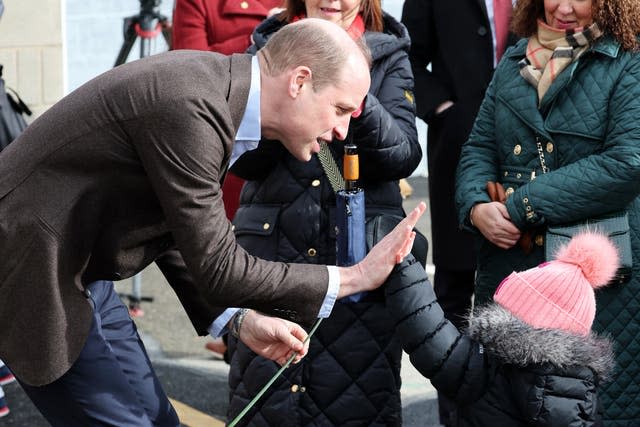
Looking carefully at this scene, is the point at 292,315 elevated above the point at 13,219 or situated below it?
below

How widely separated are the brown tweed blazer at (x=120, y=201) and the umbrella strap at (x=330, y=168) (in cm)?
68

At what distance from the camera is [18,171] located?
268 centimetres

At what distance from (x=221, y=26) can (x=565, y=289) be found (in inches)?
90.1

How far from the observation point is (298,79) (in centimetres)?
271

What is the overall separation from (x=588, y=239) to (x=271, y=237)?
1003mm

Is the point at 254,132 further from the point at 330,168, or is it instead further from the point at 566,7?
the point at 566,7

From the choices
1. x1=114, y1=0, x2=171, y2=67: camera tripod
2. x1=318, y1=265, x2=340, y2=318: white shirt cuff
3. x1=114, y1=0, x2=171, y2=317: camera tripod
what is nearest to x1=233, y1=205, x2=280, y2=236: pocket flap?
x1=318, y1=265, x2=340, y2=318: white shirt cuff

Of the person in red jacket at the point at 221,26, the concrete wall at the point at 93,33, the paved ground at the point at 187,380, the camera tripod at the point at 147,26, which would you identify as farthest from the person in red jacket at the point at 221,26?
the concrete wall at the point at 93,33

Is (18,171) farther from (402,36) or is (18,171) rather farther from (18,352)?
(402,36)

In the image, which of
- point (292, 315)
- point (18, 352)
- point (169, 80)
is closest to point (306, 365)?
point (292, 315)

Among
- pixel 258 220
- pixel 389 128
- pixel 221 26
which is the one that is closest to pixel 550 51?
pixel 389 128

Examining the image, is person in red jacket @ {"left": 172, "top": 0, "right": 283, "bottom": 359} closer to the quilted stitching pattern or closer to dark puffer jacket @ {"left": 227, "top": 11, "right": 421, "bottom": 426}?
dark puffer jacket @ {"left": 227, "top": 11, "right": 421, "bottom": 426}

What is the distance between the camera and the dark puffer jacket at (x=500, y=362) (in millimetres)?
2965

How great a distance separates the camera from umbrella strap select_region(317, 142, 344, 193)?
3.51 m
